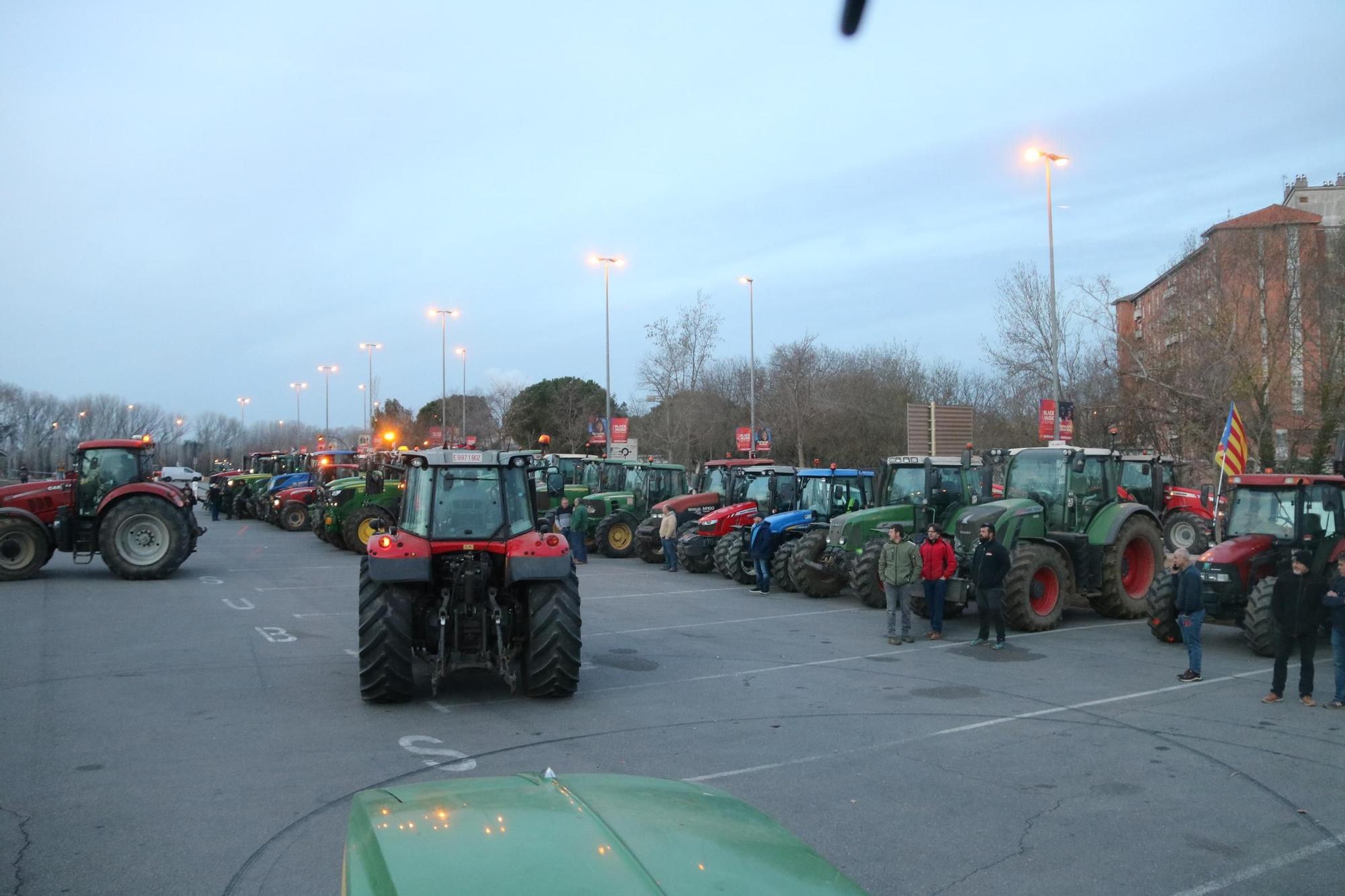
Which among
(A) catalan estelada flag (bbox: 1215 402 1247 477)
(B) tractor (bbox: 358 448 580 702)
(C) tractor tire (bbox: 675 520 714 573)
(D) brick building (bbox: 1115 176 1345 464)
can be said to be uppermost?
(D) brick building (bbox: 1115 176 1345 464)

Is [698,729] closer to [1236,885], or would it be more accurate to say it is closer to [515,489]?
[515,489]

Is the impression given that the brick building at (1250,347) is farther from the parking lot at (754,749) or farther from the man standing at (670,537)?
the parking lot at (754,749)

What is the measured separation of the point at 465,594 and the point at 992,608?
694 cm

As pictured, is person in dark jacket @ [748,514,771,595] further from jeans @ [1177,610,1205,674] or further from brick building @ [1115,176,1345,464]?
brick building @ [1115,176,1345,464]

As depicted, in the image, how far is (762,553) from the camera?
60.7 ft

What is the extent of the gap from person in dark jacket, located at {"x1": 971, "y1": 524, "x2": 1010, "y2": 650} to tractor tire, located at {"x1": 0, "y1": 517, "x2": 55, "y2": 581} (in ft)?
54.5

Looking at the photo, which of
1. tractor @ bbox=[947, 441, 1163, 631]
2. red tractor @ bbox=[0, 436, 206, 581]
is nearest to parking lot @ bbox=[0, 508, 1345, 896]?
tractor @ bbox=[947, 441, 1163, 631]

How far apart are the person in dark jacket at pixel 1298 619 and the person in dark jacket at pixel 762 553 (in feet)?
31.5

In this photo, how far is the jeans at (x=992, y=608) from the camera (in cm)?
1291

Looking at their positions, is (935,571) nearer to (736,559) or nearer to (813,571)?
(813,571)

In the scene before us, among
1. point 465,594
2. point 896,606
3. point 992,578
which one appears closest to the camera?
point 465,594

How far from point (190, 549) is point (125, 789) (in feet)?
46.3

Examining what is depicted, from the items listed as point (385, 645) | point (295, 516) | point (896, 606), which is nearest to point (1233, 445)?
point (896, 606)

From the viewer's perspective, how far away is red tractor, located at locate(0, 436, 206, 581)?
61.6 ft
